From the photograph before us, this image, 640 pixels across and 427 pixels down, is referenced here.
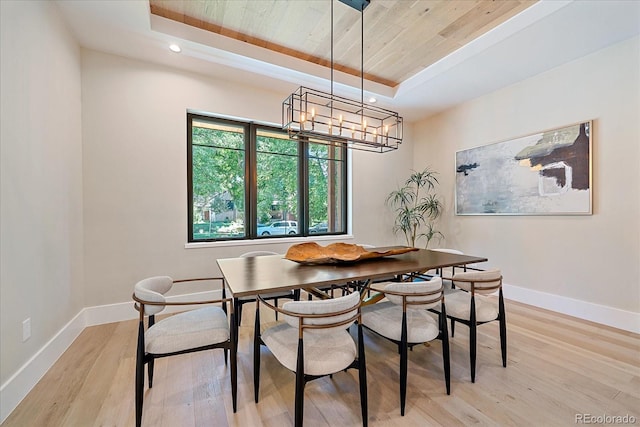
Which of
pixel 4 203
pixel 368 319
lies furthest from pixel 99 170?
pixel 368 319

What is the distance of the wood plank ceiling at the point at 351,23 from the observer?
95.8 inches

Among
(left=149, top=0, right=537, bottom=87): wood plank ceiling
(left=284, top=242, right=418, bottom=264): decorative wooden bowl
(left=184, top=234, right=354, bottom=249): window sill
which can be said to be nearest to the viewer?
(left=284, top=242, right=418, bottom=264): decorative wooden bowl

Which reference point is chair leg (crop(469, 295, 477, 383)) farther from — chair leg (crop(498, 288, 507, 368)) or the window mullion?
the window mullion

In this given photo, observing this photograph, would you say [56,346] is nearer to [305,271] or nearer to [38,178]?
[38,178]

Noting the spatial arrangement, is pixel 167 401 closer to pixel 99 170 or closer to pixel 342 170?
pixel 99 170

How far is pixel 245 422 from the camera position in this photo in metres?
1.53

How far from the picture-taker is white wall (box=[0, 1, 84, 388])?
164 centimetres

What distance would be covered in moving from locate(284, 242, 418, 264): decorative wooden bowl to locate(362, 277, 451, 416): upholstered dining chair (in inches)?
20.3

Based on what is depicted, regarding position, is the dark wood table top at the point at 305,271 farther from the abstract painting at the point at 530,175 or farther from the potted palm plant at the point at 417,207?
the potted palm plant at the point at 417,207

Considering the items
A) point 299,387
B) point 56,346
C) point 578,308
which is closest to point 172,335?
point 299,387

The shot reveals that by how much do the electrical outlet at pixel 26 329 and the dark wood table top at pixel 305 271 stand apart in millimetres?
1251

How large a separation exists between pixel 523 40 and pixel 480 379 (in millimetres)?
3090

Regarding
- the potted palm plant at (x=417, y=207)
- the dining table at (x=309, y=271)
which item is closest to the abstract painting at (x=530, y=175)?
the potted palm plant at (x=417, y=207)

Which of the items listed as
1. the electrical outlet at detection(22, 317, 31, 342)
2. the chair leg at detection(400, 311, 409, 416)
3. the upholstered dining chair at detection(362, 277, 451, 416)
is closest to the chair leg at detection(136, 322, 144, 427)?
the electrical outlet at detection(22, 317, 31, 342)
